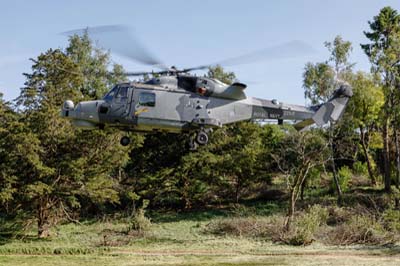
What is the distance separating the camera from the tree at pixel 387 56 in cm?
2667

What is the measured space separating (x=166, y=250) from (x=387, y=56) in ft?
54.2

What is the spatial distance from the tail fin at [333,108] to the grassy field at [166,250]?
13.5ft

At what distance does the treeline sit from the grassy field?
5.66 feet

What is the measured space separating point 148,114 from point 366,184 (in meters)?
23.4

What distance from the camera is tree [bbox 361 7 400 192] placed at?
26.7 metres

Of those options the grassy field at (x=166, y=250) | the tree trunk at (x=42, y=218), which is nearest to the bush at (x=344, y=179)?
the grassy field at (x=166, y=250)

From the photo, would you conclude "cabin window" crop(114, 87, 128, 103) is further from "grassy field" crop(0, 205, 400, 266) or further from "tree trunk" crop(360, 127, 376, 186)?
"tree trunk" crop(360, 127, 376, 186)

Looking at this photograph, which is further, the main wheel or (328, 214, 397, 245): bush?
(328, 214, 397, 245): bush

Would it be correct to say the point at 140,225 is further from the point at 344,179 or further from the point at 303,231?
the point at 344,179

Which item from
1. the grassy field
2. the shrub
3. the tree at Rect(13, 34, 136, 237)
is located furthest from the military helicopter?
the shrub

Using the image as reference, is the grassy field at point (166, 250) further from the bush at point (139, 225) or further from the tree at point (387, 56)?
the tree at point (387, 56)

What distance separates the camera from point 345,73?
2752 centimetres

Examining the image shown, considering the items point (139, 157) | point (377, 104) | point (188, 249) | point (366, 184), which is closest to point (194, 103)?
point (188, 249)

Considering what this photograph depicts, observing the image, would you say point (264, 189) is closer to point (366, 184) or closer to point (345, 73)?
point (366, 184)
